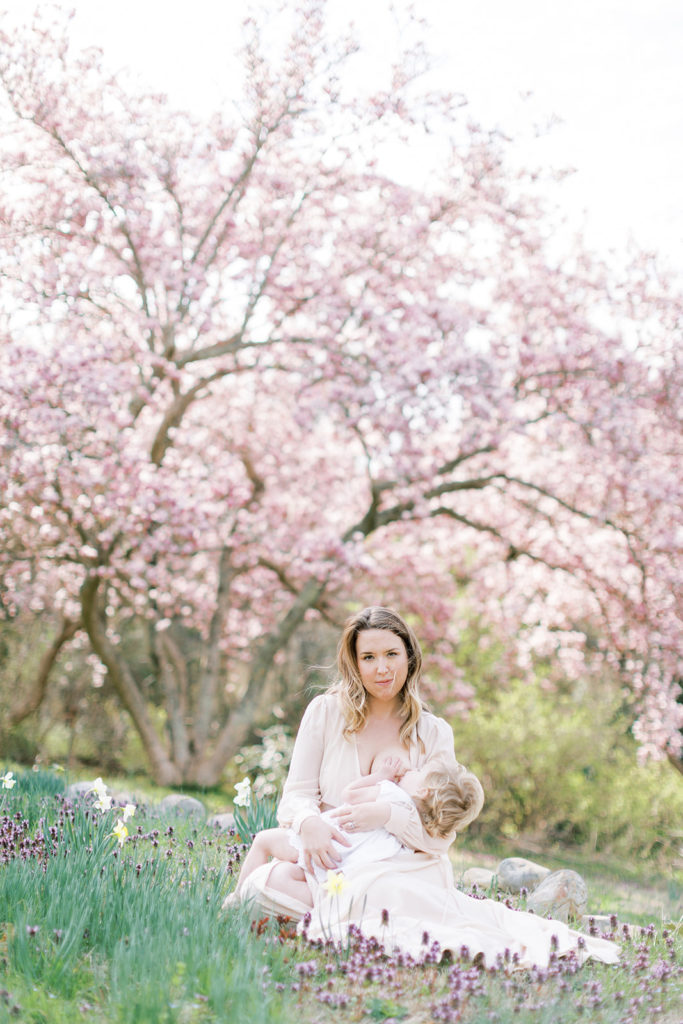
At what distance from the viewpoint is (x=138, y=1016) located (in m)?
2.37

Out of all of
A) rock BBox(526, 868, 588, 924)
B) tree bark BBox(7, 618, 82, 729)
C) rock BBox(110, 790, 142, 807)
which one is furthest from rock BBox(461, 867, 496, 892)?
Result: tree bark BBox(7, 618, 82, 729)

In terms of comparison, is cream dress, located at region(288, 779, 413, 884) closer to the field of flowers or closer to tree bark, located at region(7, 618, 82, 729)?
the field of flowers

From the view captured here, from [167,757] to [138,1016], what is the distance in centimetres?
727

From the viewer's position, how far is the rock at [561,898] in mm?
4465

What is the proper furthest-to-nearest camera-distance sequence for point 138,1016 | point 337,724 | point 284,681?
point 284,681 < point 337,724 < point 138,1016

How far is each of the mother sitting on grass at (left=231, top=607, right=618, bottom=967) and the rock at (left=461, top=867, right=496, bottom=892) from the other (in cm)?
129

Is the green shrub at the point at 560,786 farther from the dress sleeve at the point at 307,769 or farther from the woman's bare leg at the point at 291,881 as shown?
the woman's bare leg at the point at 291,881

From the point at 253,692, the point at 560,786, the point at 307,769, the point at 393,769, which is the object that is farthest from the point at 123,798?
the point at 560,786

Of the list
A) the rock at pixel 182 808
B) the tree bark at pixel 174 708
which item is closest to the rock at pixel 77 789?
the rock at pixel 182 808

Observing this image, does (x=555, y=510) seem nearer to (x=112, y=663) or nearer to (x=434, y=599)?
(x=434, y=599)

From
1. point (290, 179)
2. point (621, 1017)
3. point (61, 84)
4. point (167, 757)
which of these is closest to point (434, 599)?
point (167, 757)

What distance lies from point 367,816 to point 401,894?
11.1 inches

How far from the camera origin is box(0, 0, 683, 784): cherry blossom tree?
781 cm

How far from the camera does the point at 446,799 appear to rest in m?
3.38
